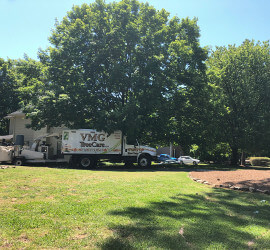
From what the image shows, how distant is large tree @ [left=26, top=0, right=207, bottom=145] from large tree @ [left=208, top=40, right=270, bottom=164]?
16.8 feet

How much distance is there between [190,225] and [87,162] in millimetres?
15370

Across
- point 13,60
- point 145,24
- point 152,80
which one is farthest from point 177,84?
point 13,60

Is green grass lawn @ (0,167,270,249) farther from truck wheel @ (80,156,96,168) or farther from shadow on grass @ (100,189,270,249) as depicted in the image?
truck wheel @ (80,156,96,168)

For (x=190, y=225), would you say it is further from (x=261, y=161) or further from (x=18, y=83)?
(x=261, y=161)

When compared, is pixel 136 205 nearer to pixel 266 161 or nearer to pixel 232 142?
pixel 232 142

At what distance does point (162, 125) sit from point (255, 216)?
51.5ft

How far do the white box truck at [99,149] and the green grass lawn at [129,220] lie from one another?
11887 millimetres

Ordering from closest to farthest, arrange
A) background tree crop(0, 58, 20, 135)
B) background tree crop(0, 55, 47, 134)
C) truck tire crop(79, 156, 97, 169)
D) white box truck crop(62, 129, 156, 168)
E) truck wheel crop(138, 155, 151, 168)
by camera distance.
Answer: truck tire crop(79, 156, 97, 169) → white box truck crop(62, 129, 156, 168) → truck wheel crop(138, 155, 151, 168) → background tree crop(0, 55, 47, 134) → background tree crop(0, 58, 20, 135)

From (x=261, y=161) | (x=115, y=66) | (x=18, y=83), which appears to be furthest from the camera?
(x=261, y=161)

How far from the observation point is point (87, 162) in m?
19.2

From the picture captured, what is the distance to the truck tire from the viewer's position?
19.0m

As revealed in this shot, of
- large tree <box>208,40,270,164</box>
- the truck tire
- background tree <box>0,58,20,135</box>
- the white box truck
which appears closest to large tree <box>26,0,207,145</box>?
the white box truck

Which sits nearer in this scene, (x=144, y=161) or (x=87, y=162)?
(x=87, y=162)

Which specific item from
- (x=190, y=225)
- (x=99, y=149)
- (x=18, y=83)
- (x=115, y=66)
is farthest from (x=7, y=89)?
(x=190, y=225)
